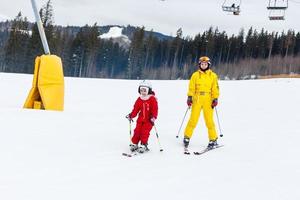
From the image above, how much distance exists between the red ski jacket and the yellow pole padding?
183 inches

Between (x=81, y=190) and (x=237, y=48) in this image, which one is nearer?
(x=81, y=190)

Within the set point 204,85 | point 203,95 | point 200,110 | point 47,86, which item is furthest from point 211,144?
point 47,86

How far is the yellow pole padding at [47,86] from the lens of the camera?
11.7 metres

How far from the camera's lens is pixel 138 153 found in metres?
7.36

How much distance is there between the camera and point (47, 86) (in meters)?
11.8

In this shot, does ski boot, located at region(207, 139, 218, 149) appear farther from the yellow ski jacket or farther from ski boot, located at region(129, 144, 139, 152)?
ski boot, located at region(129, 144, 139, 152)

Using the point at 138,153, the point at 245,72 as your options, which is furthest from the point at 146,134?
the point at 245,72

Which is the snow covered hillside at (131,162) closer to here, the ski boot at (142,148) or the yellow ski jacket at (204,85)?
the ski boot at (142,148)

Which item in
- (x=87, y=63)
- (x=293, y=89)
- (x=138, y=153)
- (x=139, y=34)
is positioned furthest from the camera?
(x=139, y=34)

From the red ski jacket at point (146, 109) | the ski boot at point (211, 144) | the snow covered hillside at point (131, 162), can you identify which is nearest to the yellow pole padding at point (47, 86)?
the snow covered hillside at point (131, 162)

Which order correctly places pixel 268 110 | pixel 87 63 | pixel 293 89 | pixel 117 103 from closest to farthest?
pixel 268 110 < pixel 117 103 < pixel 293 89 < pixel 87 63

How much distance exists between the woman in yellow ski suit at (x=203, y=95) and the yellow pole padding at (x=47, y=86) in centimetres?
493

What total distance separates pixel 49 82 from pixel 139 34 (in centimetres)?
7625

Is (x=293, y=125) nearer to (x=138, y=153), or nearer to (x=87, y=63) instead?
(x=138, y=153)
